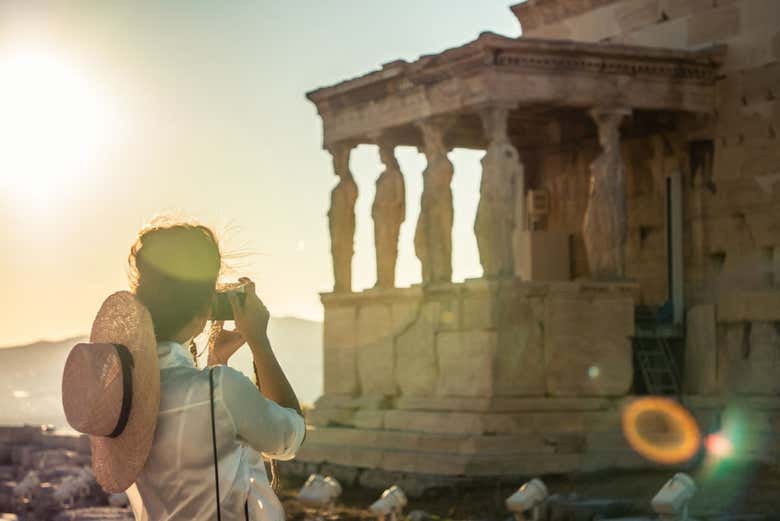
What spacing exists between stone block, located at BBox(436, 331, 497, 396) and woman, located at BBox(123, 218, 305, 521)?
42.7 feet

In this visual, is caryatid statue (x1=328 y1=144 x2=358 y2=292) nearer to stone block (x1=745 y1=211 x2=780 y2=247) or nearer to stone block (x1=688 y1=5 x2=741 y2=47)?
stone block (x1=688 y1=5 x2=741 y2=47)

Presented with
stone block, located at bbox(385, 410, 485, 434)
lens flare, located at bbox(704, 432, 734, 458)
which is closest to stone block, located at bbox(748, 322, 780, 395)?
lens flare, located at bbox(704, 432, 734, 458)

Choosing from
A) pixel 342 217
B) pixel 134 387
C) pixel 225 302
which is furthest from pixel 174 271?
pixel 342 217

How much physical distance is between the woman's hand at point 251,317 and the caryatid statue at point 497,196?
13141 mm

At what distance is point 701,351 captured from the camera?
680 inches

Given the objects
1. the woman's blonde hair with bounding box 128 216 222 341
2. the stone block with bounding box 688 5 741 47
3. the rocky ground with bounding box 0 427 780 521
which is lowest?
the rocky ground with bounding box 0 427 780 521

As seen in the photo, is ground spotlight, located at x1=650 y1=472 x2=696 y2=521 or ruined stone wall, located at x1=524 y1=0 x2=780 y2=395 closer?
ground spotlight, located at x1=650 y1=472 x2=696 y2=521

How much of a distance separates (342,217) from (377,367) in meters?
2.32

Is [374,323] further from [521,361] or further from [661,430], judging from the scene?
[661,430]

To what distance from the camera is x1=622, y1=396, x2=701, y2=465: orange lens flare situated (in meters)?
16.4

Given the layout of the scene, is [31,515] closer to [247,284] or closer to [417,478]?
[417,478]

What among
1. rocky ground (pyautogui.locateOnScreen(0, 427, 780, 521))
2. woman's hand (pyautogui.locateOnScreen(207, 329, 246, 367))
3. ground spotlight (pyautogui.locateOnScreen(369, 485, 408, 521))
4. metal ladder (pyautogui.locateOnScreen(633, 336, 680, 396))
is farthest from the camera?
metal ladder (pyautogui.locateOnScreen(633, 336, 680, 396))

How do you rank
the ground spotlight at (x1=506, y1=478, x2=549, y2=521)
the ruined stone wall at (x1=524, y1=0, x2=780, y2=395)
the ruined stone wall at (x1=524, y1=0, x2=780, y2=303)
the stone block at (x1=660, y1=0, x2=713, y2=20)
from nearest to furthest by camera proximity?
the ground spotlight at (x1=506, y1=478, x2=549, y2=521), the ruined stone wall at (x1=524, y1=0, x2=780, y2=395), the ruined stone wall at (x1=524, y1=0, x2=780, y2=303), the stone block at (x1=660, y1=0, x2=713, y2=20)

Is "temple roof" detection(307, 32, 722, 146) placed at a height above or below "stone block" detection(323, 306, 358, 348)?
above
